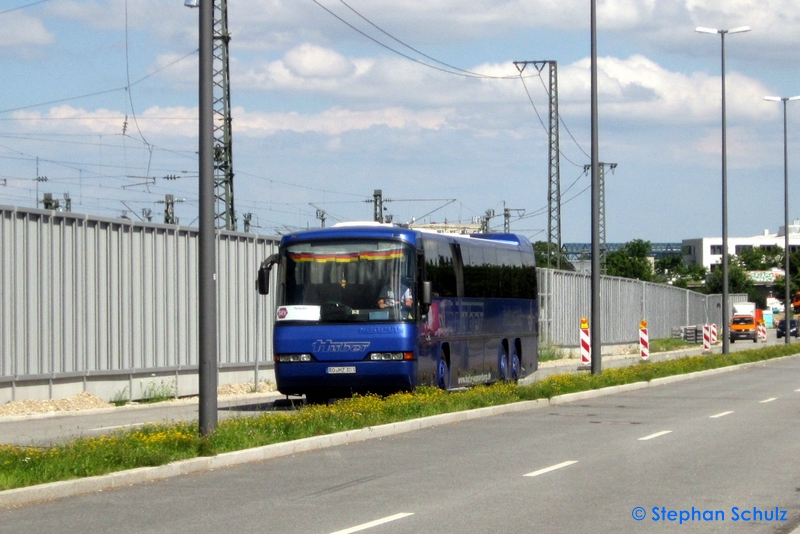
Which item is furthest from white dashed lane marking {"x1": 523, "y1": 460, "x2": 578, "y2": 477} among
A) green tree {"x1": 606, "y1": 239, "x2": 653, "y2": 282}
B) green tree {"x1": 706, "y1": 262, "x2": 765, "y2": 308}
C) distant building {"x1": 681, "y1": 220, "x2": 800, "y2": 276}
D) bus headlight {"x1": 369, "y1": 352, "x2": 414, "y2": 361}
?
distant building {"x1": 681, "y1": 220, "x2": 800, "y2": 276}

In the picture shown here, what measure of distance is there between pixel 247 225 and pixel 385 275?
59.0m

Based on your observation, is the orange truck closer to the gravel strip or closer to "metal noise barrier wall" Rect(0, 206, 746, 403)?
"metal noise barrier wall" Rect(0, 206, 746, 403)

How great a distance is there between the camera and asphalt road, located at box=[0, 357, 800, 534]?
362 inches

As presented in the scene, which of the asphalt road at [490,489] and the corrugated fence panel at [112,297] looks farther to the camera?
the corrugated fence panel at [112,297]

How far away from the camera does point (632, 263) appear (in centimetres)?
14488

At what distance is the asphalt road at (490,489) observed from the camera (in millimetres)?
9195

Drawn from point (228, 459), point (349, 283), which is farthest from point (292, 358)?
point (228, 459)

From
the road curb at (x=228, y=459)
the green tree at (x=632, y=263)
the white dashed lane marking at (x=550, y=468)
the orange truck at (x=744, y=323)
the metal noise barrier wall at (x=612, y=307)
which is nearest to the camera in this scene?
the road curb at (x=228, y=459)

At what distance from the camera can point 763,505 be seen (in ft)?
32.8

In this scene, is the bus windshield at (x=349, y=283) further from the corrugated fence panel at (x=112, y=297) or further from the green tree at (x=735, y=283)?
the green tree at (x=735, y=283)

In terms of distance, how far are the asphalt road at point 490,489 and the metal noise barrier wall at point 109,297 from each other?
846 cm

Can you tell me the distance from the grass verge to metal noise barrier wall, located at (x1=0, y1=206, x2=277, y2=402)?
6.57m

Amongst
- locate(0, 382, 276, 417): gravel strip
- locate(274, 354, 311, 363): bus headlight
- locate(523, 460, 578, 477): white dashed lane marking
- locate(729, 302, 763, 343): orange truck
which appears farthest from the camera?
locate(729, 302, 763, 343): orange truck

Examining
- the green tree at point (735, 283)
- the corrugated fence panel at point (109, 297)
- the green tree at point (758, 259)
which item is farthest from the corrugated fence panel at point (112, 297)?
the green tree at point (758, 259)
